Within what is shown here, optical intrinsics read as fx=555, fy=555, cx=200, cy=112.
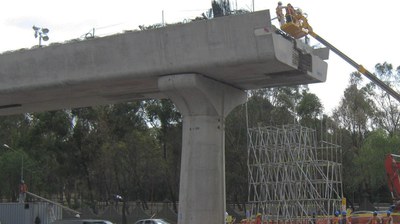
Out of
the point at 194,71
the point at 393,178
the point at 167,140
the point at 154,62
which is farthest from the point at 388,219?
the point at 167,140

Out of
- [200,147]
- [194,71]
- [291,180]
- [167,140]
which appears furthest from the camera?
[167,140]

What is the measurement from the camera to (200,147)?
73.5ft

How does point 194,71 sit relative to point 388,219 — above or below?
above

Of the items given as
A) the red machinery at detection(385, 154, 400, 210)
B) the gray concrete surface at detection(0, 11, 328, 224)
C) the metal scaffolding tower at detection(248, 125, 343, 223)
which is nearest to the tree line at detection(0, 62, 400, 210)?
the metal scaffolding tower at detection(248, 125, 343, 223)

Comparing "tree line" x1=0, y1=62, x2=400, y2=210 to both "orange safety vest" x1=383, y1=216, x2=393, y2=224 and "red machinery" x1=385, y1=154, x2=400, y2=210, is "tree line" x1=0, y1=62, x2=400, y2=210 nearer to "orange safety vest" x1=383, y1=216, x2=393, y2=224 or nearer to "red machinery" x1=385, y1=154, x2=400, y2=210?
"red machinery" x1=385, y1=154, x2=400, y2=210

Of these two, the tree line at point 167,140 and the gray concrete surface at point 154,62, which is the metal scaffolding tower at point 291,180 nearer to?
the gray concrete surface at point 154,62

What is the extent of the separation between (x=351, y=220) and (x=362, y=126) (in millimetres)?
35688

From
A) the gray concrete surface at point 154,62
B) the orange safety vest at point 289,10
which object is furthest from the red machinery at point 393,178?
the orange safety vest at point 289,10

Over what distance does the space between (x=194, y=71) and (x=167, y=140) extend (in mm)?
34298

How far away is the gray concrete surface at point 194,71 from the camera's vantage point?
66.6ft

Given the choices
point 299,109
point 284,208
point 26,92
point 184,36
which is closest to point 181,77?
point 184,36

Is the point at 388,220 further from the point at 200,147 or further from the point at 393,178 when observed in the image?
the point at 200,147

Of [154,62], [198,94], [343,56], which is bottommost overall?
[198,94]

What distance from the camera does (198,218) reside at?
21984 millimetres
